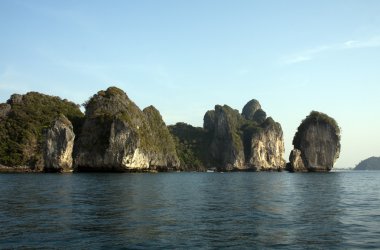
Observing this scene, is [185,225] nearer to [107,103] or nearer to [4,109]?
[107,103]

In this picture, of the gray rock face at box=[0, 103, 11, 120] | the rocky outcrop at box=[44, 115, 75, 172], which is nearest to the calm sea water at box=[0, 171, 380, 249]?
the rocky outcrop at box=[44, 115, 75, 172]

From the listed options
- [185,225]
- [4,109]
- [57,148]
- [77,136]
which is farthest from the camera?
[4,109]

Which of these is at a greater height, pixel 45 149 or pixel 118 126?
pixel 118 126

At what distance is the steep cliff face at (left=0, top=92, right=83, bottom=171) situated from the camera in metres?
142

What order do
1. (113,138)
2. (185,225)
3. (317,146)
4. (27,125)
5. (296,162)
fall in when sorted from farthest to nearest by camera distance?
(317,146), (296,162), (27,125), (113,138), (185,225)

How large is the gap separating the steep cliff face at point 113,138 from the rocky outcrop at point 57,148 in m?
11.5

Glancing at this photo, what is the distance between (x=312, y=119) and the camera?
7844 inches

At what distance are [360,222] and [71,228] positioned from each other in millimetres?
19569

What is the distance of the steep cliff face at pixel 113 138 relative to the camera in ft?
449

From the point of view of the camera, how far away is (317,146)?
196 m

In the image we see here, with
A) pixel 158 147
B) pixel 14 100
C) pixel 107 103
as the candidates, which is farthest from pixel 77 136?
pixel 158 147

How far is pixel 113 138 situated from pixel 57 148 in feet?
62.9

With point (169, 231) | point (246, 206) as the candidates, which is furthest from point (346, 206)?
point (169, 231)

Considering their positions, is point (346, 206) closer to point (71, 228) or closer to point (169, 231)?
point (169, 231)
